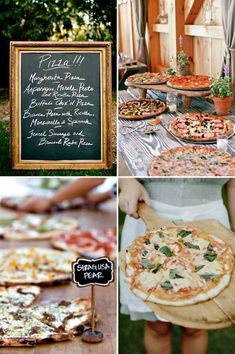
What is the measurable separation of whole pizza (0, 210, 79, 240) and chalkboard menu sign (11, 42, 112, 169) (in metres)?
0.88

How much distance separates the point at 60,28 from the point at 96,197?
1250 mm

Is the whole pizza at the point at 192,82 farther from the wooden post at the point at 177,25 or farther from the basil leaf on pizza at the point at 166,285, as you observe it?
the basil leaf on pizza at the point at 166,285

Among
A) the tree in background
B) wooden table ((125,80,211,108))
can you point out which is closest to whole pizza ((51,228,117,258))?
wooden table ((125,80,211,108))

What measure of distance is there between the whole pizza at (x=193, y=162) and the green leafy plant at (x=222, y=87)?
0.26 metres

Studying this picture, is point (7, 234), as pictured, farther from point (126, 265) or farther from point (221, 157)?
point (221, 157)

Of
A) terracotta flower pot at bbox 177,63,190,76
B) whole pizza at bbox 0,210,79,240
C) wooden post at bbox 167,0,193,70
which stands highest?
wooden post at bbox 167,0,193,70

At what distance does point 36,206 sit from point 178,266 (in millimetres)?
1258

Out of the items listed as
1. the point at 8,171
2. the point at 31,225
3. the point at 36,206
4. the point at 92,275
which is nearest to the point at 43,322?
the point at 92,275

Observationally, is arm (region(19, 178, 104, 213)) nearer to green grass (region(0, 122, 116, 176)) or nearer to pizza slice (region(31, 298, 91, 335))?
green grass (region(0, 122, 116, 176))

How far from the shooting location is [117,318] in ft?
12.0

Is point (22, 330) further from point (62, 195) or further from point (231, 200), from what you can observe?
point (231, 200)

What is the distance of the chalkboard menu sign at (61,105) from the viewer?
358 centimetres

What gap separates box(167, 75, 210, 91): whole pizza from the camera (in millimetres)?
3527

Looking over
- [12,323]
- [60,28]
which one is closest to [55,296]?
[12,323]
